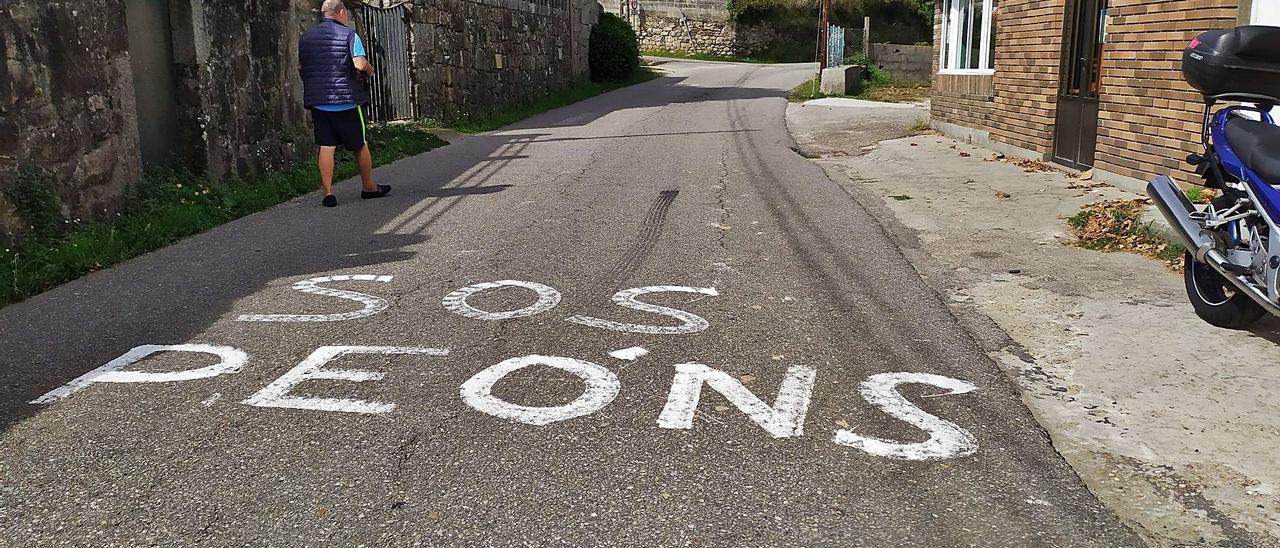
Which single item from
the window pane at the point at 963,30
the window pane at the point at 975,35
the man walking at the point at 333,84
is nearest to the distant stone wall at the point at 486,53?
the man walking at the point at 333,84

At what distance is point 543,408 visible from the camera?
386 centimetres

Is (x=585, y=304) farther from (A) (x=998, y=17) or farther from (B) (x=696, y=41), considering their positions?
(B) (x=696, y=41)

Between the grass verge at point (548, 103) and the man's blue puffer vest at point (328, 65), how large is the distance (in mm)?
7929

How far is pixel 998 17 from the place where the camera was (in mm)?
13039

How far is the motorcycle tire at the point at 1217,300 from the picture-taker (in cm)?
484

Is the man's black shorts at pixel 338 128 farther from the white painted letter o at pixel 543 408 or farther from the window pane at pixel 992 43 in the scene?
the window pane at pixel 992 43

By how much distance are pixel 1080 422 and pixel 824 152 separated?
10.2 meters

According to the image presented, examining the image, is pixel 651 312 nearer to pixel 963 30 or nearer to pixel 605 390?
pixel 605 390

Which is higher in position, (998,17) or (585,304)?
(998,17)

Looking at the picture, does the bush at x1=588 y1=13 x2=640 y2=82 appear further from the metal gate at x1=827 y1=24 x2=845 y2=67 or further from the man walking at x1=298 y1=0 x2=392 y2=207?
the man walking at x1=298 y1=0 x2=392 y2=207

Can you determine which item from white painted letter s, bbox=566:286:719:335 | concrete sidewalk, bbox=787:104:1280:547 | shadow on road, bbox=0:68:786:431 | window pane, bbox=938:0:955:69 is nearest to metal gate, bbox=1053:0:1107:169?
concrete sidewalk, bbox=787:104:1280:547

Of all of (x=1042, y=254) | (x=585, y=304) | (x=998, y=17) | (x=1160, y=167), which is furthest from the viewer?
(x=998, y=17)

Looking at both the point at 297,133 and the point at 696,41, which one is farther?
the point at 696,41

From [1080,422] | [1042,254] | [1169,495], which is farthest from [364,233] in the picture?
[1169,495]
